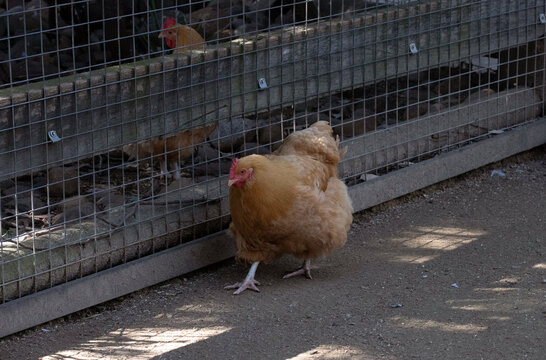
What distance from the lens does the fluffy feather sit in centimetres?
466

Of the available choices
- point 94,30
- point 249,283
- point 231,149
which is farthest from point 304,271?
point 94,30

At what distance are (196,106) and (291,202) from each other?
2.60 ft

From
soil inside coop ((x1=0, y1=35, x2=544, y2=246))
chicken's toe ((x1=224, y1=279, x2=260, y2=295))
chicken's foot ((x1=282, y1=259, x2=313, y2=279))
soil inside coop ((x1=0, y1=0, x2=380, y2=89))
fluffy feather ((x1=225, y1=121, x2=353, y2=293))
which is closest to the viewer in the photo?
fluffy feather ((x1=225, y1=121, x2=353, y2=293))

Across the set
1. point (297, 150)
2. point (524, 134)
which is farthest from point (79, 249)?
point (524, 134)

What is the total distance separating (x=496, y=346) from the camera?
407 centimetres

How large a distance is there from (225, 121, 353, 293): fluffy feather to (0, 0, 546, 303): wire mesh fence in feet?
1.34

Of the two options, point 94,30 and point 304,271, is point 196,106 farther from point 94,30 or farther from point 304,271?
point 94,30

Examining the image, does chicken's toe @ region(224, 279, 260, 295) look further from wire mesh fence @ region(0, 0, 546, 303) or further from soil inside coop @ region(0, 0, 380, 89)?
soil inside coop @ region(0, 0, 380, 89)

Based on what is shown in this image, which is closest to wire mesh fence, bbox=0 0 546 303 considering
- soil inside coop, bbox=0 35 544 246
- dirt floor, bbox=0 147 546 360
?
soil inside coop, bbox=0 35 544 246

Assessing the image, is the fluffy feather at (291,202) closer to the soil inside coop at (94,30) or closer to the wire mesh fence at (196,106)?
the wire mesh fence at (196,106)

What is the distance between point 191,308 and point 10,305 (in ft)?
3.15

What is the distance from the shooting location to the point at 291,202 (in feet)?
15.5

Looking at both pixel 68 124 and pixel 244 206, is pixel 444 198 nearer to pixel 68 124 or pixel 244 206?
pixel 244 206

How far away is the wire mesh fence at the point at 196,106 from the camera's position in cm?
439
